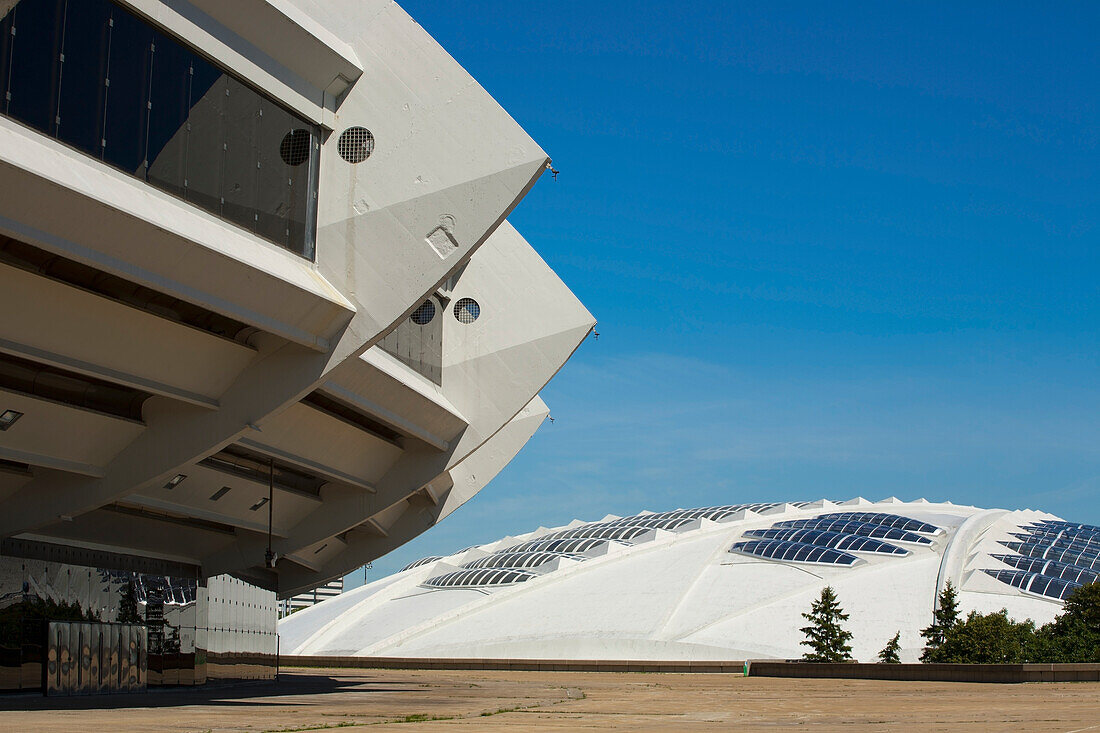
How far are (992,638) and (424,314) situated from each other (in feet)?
86.3

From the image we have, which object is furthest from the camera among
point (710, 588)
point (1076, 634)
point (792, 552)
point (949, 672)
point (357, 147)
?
point (792, 552)

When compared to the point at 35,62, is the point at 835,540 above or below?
below

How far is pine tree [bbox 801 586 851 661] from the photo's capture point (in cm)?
4131

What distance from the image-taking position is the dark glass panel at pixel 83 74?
12.8 m

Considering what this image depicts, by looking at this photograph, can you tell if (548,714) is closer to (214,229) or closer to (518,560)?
(214,229)

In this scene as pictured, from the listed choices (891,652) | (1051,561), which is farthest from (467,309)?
(1051,561)

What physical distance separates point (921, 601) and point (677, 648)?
12.0 metres

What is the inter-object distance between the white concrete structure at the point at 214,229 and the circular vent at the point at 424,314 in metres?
0.86

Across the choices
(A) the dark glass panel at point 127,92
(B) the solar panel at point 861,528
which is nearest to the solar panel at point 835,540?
(B) the solar panel at point 861,528

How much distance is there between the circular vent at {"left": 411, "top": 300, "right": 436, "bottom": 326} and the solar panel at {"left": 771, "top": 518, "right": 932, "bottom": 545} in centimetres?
3921

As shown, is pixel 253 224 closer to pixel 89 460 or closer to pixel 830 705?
pixel 89 460

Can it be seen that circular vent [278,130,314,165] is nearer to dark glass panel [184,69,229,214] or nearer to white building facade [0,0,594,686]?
white building facade [0,0,594,686]

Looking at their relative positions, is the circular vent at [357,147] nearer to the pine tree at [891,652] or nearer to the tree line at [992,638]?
the tree line at [992,638]

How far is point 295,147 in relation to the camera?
16.0 meters
